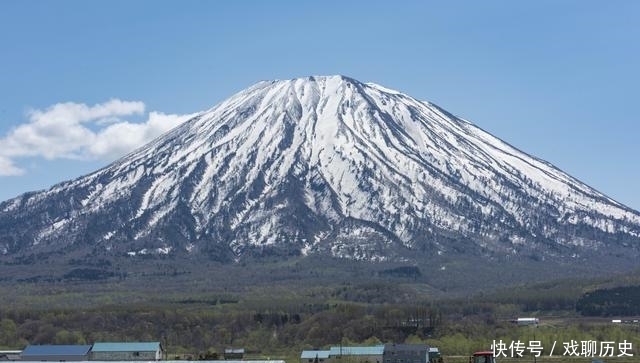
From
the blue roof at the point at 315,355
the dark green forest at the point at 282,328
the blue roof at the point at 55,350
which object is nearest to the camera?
the blue roof at the point at 55,350

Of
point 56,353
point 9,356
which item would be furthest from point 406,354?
point 9,356

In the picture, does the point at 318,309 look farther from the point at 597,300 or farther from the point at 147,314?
the point at 597,300

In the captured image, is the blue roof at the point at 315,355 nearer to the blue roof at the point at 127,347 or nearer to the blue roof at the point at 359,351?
the blue roof at the point at 359,351

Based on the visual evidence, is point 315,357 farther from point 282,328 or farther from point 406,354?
point 282,328

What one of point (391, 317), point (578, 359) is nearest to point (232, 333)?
point (391, 317)

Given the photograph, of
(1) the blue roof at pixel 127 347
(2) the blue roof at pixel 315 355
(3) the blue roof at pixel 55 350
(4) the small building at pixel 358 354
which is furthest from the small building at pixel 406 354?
(3) the blue roof at pixel 55 350

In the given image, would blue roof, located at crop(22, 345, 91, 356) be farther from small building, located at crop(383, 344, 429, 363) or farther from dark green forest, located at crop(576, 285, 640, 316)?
dark green forest, located at crop(576, 285, 640, 316)
